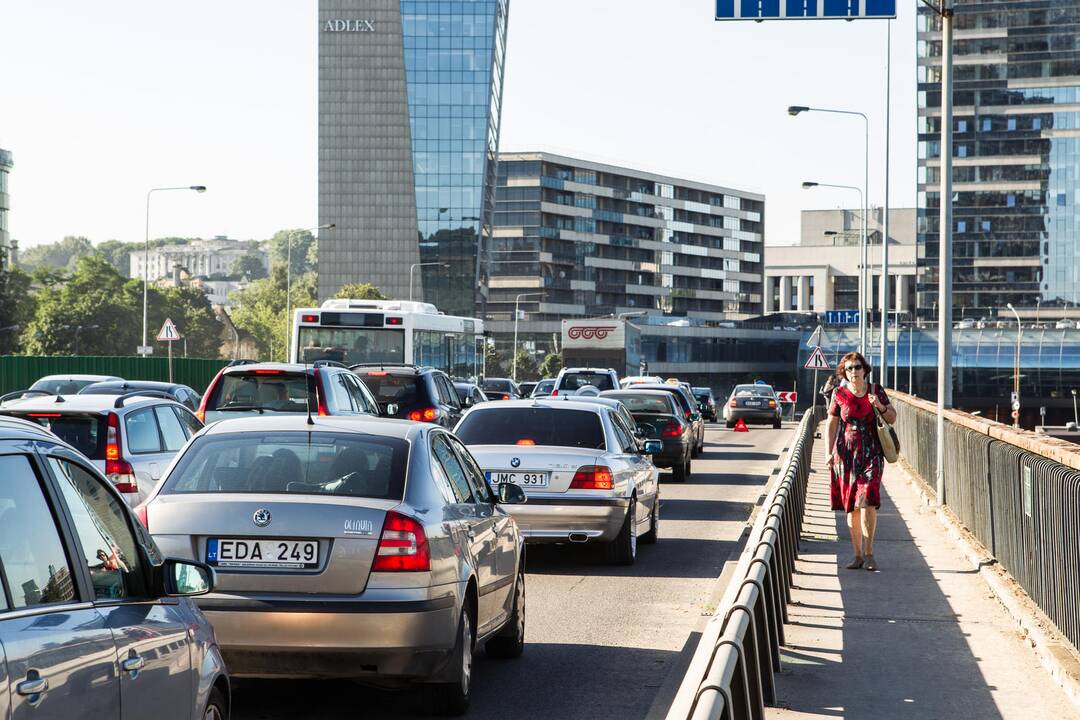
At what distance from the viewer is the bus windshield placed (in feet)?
101

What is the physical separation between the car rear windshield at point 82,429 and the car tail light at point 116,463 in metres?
0.04

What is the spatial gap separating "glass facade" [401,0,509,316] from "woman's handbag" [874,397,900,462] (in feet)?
429

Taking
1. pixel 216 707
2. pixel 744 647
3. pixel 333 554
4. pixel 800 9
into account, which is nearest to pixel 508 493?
pixel 333 554

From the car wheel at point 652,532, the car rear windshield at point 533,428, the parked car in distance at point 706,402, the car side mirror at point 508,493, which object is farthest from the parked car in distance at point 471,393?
the parked car in distance at point 706,402

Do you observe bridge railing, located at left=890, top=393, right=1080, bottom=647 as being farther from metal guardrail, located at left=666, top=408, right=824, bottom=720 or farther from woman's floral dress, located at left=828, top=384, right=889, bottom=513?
metal guardrail, located at left=666, top=408, right=824, bottom=720

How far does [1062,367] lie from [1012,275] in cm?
Result: 3492

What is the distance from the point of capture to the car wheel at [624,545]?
13625mm

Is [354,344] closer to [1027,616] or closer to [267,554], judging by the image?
[1027,616]

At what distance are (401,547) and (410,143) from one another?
144 metres

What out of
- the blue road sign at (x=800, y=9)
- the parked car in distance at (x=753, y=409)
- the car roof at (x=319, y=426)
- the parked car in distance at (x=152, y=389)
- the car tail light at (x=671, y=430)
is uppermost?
the blue road sign at (x=800, y=9)

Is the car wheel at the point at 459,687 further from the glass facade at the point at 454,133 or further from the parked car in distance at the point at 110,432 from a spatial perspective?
the glass facade at the point at 454,133

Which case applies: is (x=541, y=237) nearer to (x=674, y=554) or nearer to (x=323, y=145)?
(x=323, y=145)

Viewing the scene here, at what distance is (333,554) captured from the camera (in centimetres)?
705

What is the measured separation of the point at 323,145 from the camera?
154 metres
